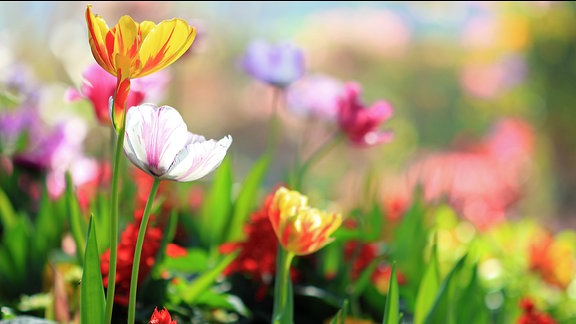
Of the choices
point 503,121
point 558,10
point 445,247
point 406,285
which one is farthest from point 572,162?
point 406,285

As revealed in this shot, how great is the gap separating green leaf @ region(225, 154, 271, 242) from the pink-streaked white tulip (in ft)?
1.70

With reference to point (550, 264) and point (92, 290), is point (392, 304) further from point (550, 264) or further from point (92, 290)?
point (550, 264)

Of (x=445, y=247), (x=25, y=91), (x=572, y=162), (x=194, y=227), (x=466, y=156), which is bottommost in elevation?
(x=572, y=162)

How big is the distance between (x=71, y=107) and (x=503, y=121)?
2.80 metres

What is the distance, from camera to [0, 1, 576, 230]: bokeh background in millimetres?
3645

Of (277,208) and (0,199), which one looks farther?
(0,199)

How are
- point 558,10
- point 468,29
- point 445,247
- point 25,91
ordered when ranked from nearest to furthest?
point 25,91 < point 445,247 < point 558,10 < point 468,29

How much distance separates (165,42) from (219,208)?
1.95ft

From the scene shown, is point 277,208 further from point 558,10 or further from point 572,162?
point 572,162

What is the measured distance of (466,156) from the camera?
2625 millimetres

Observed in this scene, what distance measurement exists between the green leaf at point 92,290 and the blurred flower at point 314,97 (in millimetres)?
685

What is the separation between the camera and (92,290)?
1.98 ft

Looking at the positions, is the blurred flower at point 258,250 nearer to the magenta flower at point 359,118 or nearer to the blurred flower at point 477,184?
the magenta flower at point 359,118

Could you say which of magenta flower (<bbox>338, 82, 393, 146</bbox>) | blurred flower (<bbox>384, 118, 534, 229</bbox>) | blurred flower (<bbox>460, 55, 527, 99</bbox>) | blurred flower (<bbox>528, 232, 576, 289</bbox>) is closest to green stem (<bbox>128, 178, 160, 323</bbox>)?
magenta flower (<bbox>338, 82, 393, 146</bbox>)
